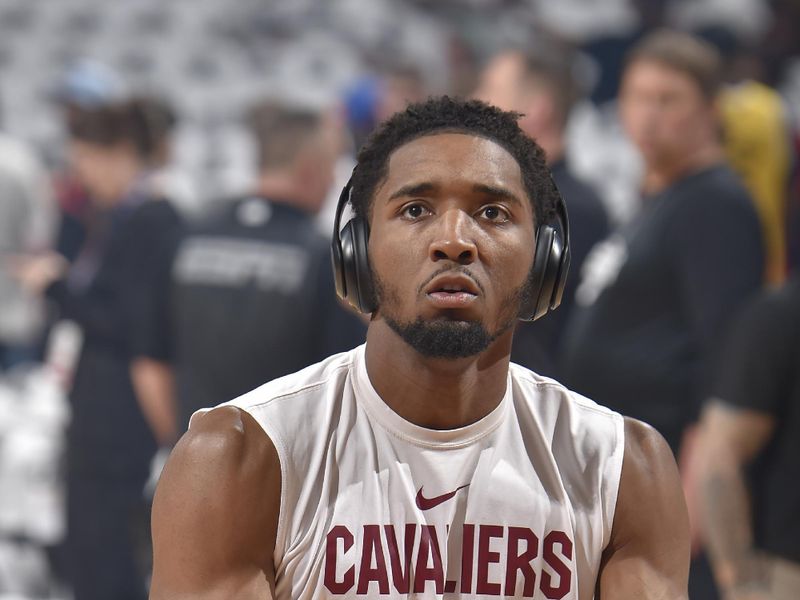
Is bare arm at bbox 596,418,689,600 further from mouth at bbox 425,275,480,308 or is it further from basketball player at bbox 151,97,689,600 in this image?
mouth at bbox 425,275,480,308

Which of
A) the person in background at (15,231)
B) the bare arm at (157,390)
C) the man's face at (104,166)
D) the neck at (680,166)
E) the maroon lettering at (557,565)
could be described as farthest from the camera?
the person in background at (15,231)

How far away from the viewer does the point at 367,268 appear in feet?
6.41

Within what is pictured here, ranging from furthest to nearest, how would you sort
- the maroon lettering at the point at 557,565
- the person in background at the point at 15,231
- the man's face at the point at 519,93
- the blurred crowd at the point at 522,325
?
1. the person in background at the point at 15,231
2. the man's face at the point at 519,93
3. the blurred crowd at the point at 522,325
4. the maroon lettering at the point at 557,565

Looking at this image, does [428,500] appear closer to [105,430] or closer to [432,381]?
[432,381]

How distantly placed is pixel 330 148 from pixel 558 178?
0.70m

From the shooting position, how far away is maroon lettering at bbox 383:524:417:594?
189 cm

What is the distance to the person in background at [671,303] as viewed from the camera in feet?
12.3

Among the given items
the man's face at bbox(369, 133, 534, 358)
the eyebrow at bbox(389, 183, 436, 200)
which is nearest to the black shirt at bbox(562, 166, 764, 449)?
the man's face at bbox(369, 133, 534, 358)

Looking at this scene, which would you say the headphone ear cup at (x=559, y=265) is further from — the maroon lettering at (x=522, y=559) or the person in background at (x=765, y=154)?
the person in background at (x=765, y=154)

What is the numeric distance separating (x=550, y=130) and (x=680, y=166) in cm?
51

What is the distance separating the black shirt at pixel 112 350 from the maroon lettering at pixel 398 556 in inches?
113

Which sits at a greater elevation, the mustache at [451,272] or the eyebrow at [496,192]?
the eyebrow at [496,192]

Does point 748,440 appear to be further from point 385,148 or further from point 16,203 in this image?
point 16,203

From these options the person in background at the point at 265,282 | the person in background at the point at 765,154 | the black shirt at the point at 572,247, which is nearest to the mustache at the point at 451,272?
the black shirt at the point at 572,247
